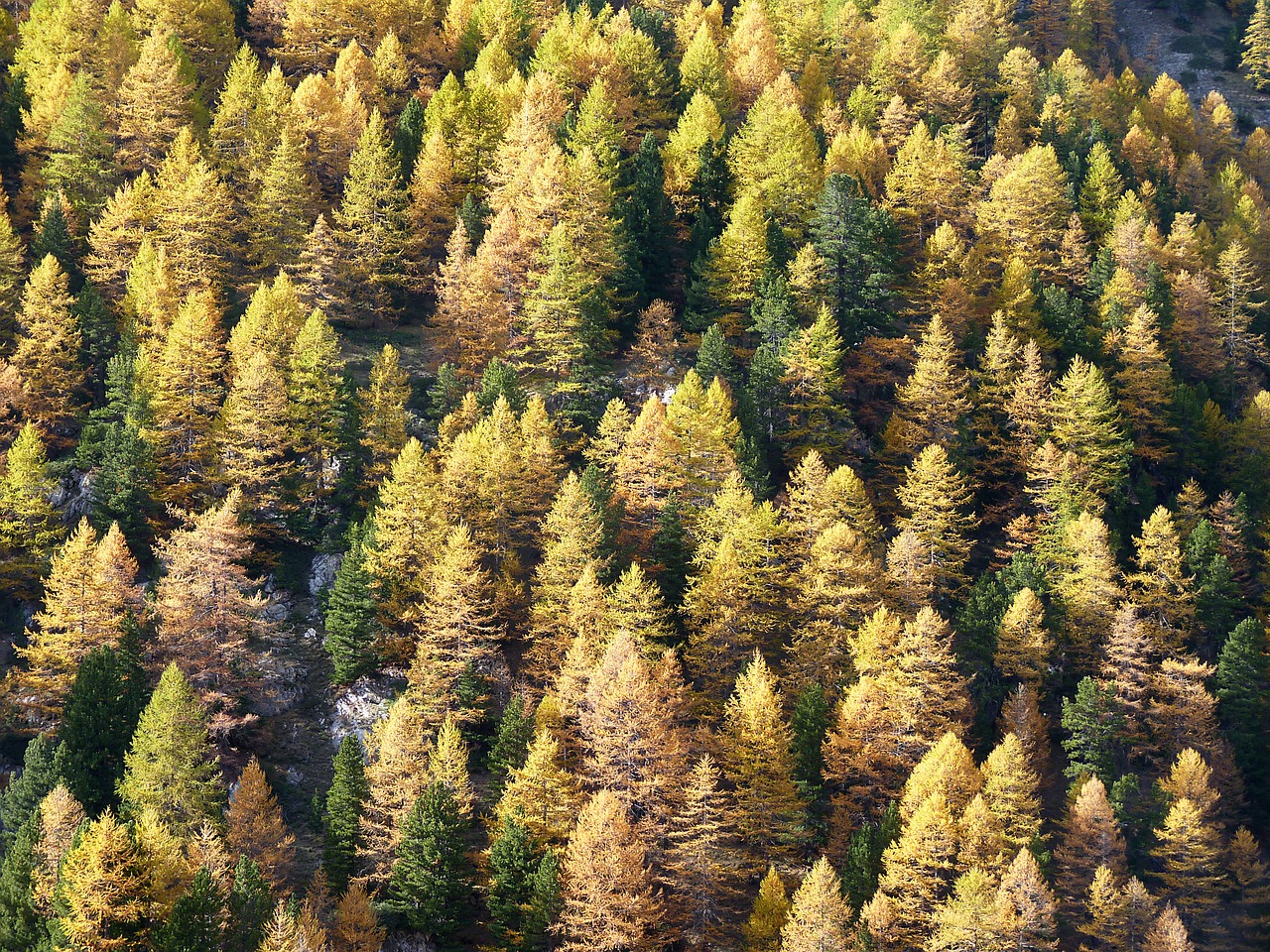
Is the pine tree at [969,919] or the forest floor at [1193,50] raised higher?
the forest floor at [1193,50]

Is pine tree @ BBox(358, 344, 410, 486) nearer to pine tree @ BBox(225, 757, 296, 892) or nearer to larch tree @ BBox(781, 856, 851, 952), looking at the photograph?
pine tree @ BBox(225, 757, 296, 892)

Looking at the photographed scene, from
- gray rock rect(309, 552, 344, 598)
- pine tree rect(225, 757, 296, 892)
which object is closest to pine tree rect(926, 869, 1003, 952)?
pine tree rect(225, 757, 296, 892)

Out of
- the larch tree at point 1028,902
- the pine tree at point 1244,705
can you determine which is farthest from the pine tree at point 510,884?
the pine tree at point 1244,705

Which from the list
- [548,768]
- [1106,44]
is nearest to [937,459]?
[548,768]

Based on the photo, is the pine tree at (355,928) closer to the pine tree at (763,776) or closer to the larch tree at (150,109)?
the pine tree at (763,776)

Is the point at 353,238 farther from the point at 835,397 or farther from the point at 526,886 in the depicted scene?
the point at 526,886

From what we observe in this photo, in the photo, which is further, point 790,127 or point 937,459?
point 790,127
